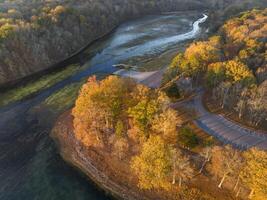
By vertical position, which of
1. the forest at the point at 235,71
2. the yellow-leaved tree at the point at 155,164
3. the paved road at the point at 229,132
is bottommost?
the paved road at the point at 229,132

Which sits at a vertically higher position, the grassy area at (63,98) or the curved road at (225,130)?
the curved road at (225,130)

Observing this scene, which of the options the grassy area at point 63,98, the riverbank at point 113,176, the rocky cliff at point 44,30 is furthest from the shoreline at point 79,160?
the rocky cliff at point 44,30

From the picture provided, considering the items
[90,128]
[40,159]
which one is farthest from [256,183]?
[40,159]

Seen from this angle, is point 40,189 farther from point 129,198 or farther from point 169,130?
point 169,130

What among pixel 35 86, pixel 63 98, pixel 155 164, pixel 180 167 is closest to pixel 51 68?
pixel 35 86

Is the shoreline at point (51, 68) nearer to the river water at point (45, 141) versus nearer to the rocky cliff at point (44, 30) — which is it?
the rocky cliff at point (44, 30)

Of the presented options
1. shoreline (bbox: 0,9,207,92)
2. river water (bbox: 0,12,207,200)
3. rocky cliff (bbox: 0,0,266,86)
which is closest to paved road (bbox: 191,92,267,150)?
river water (bbox: 0,12,207,200)

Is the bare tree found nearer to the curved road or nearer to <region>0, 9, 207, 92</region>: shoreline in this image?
the curved road
